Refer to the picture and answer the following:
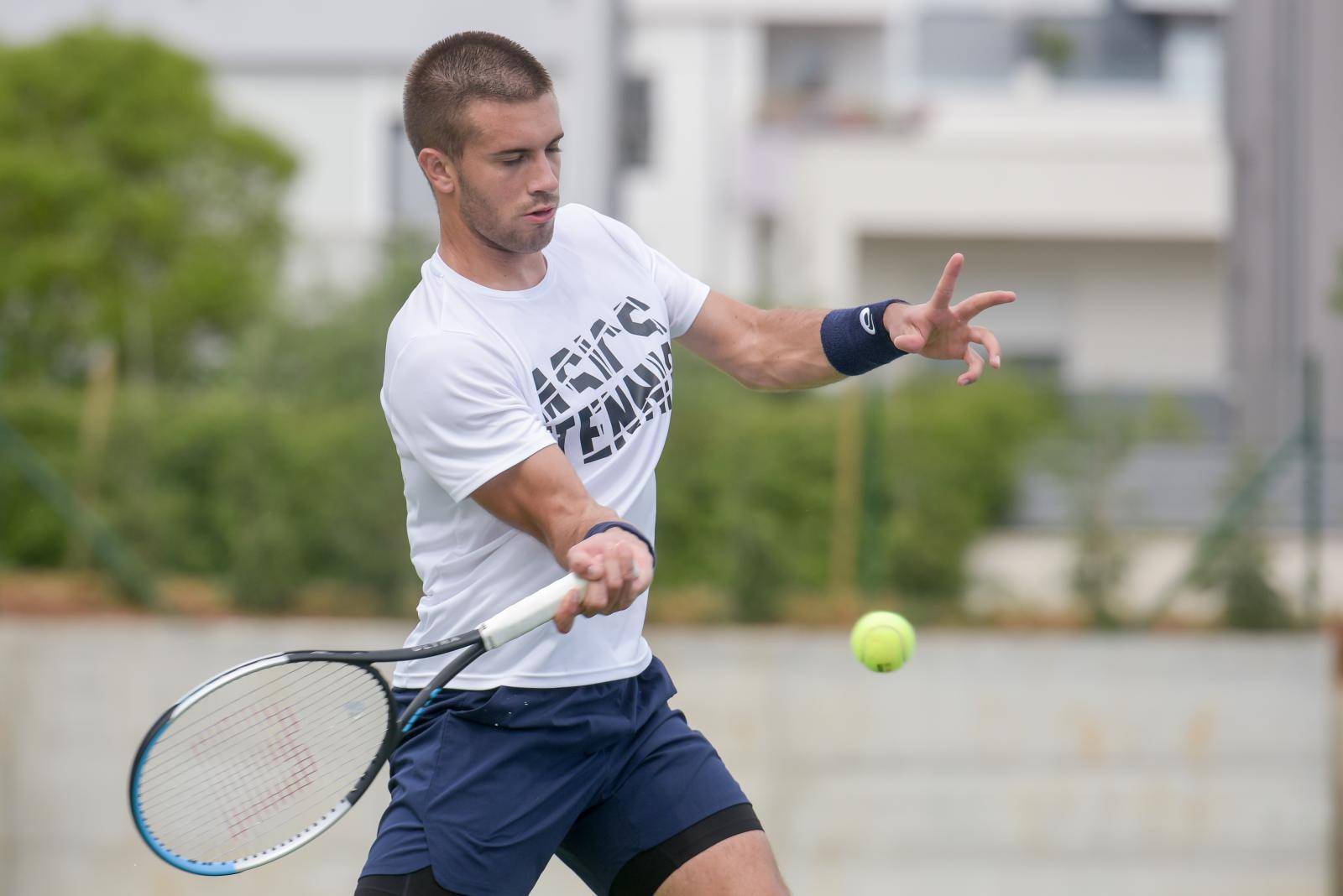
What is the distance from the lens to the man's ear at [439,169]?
11.6 feet

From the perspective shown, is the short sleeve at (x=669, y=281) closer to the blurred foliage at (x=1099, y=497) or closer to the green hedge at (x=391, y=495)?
the green hedge at (x=391, y=495)

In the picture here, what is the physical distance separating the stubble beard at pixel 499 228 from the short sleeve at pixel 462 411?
0.22 m

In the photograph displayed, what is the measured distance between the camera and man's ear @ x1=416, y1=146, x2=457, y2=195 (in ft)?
11.6

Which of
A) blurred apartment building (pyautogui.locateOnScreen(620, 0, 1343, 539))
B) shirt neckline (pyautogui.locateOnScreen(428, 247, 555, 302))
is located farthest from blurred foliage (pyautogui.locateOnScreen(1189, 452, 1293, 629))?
blurred apartment building (pyautogui.locateOnScreen(620, 0, 1343, 539))

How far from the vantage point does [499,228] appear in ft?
11.5

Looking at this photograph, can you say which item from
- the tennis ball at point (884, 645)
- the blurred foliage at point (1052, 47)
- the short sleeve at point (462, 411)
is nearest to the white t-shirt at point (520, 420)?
the short sleeve at point (462, 411)

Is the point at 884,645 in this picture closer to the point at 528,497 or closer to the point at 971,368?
the point at 971,368

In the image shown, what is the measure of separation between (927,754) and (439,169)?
657 cm

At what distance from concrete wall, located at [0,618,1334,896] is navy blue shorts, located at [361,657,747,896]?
5726mm

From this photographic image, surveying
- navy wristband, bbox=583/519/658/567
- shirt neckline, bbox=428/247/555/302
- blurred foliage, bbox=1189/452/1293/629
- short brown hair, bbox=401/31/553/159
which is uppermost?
short brown hair, bbox=401/31/553/159

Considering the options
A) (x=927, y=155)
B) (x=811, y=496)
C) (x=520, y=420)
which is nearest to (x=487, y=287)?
(x=520, y=420)

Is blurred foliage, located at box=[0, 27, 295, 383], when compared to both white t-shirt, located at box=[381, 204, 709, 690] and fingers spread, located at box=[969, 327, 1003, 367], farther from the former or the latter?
fingers spread, located at box=[969, 327, 1003, 367]

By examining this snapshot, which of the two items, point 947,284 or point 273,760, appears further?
point 273,760

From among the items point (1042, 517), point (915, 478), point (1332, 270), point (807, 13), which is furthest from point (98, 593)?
point (807, 13)
